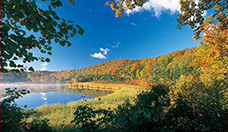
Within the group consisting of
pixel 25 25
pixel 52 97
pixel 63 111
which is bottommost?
pixel 52 97

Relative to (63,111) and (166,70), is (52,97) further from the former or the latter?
(166,70)

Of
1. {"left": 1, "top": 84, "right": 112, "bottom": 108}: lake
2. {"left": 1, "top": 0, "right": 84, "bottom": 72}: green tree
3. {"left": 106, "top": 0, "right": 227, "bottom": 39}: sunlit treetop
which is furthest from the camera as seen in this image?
{"left": 1, "top": 84, "right": 112, "bottom": 108}: lake

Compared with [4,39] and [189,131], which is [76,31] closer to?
[4,39]

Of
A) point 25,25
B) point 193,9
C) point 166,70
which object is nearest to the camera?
point 25,25

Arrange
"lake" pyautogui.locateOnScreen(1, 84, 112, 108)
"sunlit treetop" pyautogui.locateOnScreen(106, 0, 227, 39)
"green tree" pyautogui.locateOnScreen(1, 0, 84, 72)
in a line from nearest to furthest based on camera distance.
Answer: "green tree" pyautogui.locateOnScreen(1, 0, 84, 72), "sunlit treetop" pyautogui.locateOnScreen(106, 0, 227, 39), "lake" pyautogui.locateOnScreen(1, 84, 112, 108)

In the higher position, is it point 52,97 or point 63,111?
point 63,111

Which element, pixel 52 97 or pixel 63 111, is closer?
pixel 63 111

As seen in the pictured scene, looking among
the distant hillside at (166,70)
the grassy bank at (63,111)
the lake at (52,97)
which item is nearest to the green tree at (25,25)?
the distant hillside at (166,70)

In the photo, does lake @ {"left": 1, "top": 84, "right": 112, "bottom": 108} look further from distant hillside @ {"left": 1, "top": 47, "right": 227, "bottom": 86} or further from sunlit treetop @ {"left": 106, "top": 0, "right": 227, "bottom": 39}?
sunlit treetop @ {"left": 106, "top": 0, "right": 227, "bottom": 39}

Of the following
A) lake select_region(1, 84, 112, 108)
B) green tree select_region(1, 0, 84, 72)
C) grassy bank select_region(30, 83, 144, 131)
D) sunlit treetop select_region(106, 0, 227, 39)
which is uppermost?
sunlit treetop select_region(106, 0, 227, 39)

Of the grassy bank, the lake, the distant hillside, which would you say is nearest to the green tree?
the distant hillside

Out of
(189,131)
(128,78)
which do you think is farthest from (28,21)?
(128,78)

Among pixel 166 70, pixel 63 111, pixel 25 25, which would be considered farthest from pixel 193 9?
pixel 166 70

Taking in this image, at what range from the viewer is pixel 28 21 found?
6.41 feet
